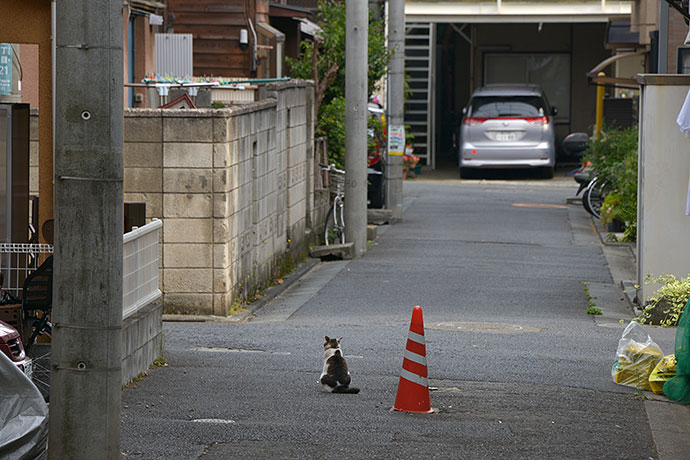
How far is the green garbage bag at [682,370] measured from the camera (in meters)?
7.93

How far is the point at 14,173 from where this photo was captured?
9742 millimetres

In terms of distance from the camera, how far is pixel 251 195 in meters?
13.2

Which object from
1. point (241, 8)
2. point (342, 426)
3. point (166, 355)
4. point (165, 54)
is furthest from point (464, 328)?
point (241, 8)

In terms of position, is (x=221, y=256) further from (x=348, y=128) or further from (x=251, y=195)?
(x=348, y=128)

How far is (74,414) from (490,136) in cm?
2490

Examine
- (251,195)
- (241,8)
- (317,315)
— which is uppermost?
(241,8)

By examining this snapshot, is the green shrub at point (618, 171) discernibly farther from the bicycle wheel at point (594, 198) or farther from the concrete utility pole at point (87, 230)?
the concrete utility pole at point (87, 230)

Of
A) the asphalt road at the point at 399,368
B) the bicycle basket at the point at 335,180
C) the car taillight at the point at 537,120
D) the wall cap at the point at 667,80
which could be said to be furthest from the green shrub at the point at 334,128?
A: the car taillight at the point at 537,120

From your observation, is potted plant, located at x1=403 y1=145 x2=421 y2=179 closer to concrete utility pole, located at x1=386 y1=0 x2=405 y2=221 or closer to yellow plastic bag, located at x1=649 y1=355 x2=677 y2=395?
concrete utility pole, located at x1=386 y1=0 x2=405 y2=221

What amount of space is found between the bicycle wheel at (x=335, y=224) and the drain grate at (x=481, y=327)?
6347 mm

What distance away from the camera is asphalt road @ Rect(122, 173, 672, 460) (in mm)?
6680

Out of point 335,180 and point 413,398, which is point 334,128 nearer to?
point 335,180

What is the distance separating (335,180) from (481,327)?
762cm

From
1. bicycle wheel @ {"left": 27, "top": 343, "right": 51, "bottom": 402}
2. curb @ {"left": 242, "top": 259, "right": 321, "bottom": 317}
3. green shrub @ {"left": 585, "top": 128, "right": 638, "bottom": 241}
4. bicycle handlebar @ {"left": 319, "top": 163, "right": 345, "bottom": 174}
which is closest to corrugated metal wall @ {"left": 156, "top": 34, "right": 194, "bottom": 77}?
bicycle handlebar @ {"left": 319, "top": 163, "right": 345, "bottom": 174}
